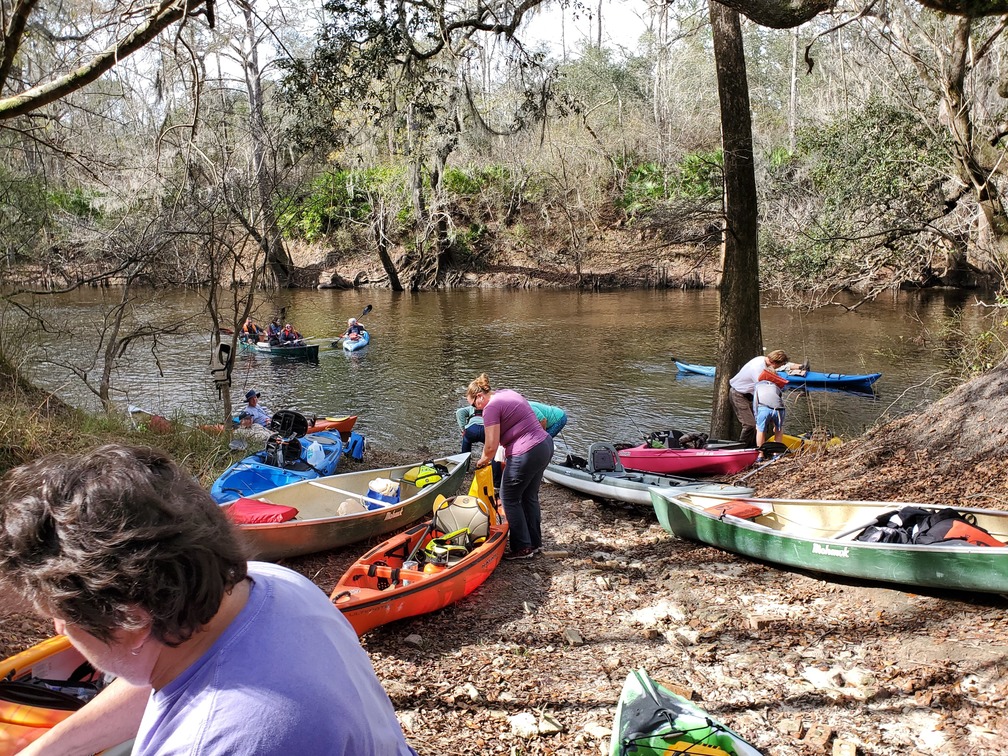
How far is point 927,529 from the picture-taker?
5.50 meters

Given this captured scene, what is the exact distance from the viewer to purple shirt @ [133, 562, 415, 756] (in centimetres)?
117

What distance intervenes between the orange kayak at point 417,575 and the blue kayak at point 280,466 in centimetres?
222

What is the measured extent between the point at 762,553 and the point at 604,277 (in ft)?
94.8

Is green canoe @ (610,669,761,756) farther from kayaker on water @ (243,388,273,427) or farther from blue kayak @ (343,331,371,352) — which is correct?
blue kayak @ (343,331,371,352)

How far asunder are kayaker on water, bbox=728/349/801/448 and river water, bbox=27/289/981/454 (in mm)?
2481

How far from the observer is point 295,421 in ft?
33.1

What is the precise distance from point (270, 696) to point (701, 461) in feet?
29.6

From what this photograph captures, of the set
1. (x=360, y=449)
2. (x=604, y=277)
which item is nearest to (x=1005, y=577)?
(x=360, y=449)

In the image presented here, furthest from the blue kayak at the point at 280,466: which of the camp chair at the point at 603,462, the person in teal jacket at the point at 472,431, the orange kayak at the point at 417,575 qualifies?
the camp chair at the point at 603,462

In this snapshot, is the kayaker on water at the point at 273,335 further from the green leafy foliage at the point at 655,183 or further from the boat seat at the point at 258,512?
the green leafy foliage at the point at 655,183

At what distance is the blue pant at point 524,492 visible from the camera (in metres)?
6.42

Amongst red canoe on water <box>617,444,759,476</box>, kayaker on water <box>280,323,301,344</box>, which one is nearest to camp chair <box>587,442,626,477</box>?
red canoe on water <box>617,444,759,476</box>

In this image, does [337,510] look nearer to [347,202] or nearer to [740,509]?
[740,509]

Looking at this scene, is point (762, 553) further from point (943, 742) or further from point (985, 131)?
point (985, 131)
